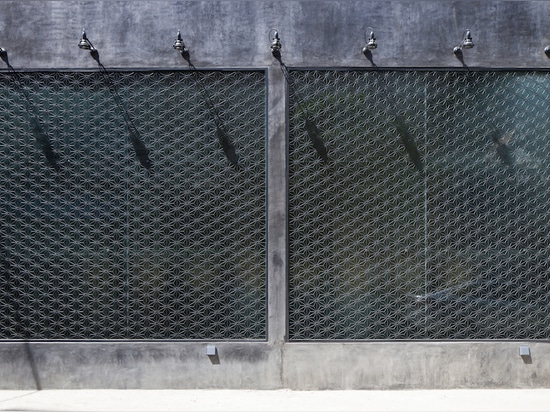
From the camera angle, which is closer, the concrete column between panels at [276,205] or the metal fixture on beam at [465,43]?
the metal fixture on beam at [465,43]

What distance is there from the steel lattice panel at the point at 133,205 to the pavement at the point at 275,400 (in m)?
0.71

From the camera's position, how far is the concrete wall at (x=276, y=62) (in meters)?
6.60

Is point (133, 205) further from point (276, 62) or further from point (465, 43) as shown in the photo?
point (465, 43)

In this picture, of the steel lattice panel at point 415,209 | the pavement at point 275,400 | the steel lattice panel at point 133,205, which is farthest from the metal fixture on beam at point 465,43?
the pavement at point 275,400

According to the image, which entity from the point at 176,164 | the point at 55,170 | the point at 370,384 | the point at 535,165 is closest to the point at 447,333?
the point at 370,384

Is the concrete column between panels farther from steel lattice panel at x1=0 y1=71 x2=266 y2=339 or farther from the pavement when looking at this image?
the pavement

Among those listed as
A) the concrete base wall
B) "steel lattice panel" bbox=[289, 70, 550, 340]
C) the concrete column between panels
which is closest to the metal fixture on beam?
"steel lattice panel" bbox=[289, 70, 550, 340]

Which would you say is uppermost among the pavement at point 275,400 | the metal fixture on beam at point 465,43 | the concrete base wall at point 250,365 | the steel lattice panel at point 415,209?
the metal fixture on beam at point 465,43

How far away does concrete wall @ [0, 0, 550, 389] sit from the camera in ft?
21.7

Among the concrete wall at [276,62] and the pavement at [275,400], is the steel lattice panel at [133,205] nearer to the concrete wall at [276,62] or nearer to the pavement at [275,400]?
the concrete wall at [276,62]

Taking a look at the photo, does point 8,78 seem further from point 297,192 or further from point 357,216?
point 357,216

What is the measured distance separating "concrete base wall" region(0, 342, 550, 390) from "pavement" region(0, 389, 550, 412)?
12cm

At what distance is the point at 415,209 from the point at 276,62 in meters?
2.66

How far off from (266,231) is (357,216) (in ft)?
3.96
